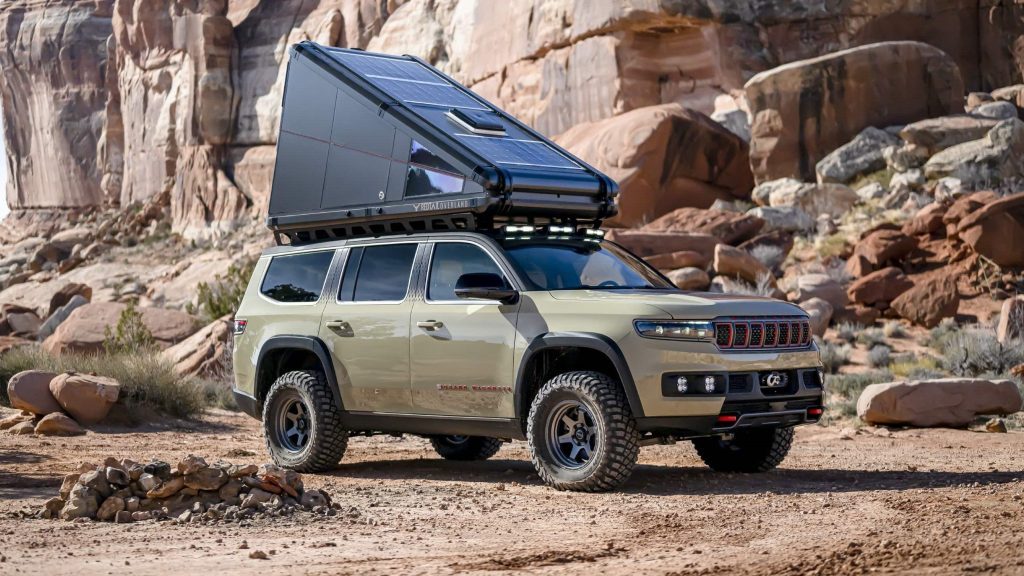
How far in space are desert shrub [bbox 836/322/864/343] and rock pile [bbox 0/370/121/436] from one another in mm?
11968

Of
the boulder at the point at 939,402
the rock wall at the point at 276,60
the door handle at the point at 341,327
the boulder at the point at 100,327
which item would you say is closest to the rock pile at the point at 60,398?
the door handle at the point at 341,327

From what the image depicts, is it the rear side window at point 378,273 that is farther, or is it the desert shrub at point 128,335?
the desert shrub at point 128,335

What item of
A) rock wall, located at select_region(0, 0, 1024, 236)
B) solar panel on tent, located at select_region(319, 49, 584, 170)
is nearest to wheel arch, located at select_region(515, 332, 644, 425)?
solar panel on tent, located at select_region(319, 49, 584, 170)

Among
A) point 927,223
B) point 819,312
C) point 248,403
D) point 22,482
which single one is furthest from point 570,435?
point 927,223

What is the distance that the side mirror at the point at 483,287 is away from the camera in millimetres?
8992

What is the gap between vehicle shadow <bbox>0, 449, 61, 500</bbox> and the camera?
30.5 feet

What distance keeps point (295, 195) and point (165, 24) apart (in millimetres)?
54223

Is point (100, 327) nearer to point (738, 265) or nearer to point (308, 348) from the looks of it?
point (738, 265)

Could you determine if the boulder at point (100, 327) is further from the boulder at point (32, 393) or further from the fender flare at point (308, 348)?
the fender flare at point (308, 348)

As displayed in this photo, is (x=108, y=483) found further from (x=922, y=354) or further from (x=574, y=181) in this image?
(x=922, y=354)

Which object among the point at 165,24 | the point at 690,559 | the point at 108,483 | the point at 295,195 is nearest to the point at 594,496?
the point at 690,559

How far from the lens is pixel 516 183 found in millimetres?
9672

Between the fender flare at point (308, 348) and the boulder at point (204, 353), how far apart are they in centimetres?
861

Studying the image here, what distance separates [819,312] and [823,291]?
1.20m
